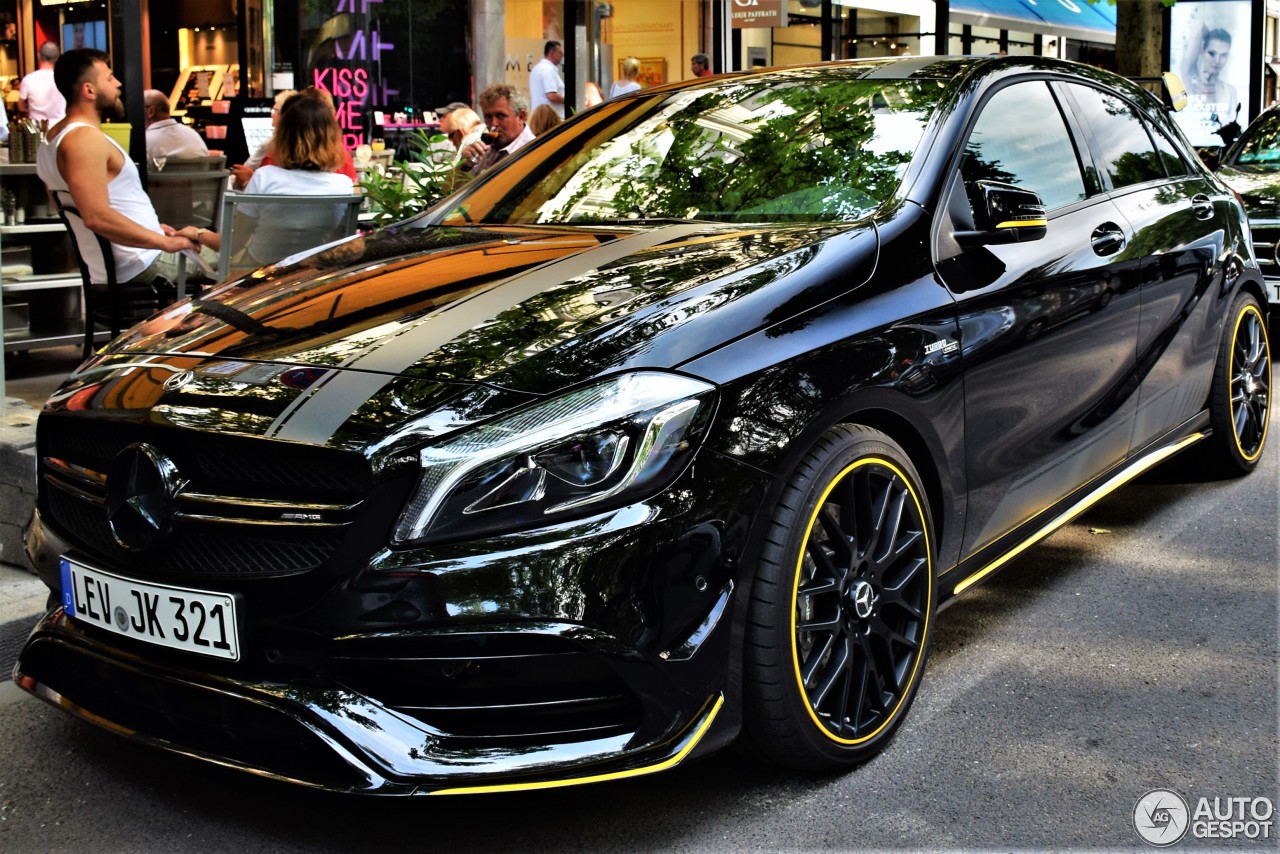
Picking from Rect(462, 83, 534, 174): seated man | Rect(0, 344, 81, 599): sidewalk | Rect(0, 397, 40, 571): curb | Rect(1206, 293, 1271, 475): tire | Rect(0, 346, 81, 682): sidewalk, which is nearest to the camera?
Rect(0, 346, 81, 682): sidewalk

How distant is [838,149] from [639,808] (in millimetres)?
1823

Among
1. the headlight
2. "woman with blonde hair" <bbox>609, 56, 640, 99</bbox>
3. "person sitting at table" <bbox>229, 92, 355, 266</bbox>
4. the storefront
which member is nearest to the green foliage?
"person sitting at table" <bbox>229, 92, 355, 266</bbox>

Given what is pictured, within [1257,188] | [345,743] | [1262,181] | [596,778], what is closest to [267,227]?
[345,743]

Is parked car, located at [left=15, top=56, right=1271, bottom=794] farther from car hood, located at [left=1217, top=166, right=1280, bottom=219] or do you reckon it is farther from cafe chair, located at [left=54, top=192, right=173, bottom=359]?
car hood, located at [left=1217, top=166, right=1280, bottom=219]

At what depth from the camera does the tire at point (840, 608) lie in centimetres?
282

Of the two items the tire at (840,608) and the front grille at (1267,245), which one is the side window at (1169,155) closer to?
the tire at (840,608)

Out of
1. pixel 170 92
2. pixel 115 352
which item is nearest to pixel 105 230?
pixel 115 352

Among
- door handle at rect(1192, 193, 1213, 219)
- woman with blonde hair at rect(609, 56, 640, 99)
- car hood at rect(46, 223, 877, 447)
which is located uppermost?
woman with blonde hair at rect(609, 56, 640, 99)

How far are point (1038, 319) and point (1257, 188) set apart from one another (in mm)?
6332

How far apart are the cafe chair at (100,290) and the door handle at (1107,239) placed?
13.8 ft

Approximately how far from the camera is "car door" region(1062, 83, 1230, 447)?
457cm

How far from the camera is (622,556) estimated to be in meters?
2.56

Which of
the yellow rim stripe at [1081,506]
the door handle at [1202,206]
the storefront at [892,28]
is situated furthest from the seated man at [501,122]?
the storefront at [892,28]

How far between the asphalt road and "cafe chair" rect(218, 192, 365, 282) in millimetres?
2574
